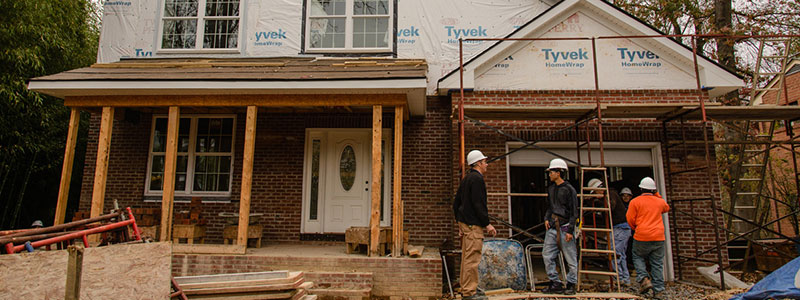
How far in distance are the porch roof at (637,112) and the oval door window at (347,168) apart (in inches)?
107

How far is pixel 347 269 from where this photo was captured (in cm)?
647

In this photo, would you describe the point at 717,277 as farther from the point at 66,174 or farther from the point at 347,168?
the point at 66,174

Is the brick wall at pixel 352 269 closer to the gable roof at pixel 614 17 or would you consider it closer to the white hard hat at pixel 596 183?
the white hard hat at pixel 596 183

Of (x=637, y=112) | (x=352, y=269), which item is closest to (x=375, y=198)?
(x=352, y=269)

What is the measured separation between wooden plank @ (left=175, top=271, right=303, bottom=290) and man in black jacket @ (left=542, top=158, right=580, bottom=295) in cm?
358

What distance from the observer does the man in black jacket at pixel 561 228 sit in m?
6.08

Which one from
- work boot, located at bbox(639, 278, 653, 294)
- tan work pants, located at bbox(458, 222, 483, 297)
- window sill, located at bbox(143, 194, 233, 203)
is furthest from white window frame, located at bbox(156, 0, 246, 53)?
work boot, located at bbox(639, 278, 653, 294)

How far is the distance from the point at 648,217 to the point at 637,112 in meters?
2.03

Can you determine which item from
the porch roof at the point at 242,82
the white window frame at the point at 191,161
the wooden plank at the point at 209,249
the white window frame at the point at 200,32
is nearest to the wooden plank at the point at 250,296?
the wooden plank at the point at 209,249

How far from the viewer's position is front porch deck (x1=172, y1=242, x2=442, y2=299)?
628 centimetres

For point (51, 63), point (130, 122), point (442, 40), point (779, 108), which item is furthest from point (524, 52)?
point (51, 63)

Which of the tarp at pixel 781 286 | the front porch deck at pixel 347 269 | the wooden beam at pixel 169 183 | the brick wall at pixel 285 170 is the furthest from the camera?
the brick wall at pixel 285 170

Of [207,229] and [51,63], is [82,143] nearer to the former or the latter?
[51,63]

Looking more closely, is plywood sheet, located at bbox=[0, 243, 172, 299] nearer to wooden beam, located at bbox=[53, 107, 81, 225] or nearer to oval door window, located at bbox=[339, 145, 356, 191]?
wooden beam, located at bbox=[53, 107, 81, 225]
